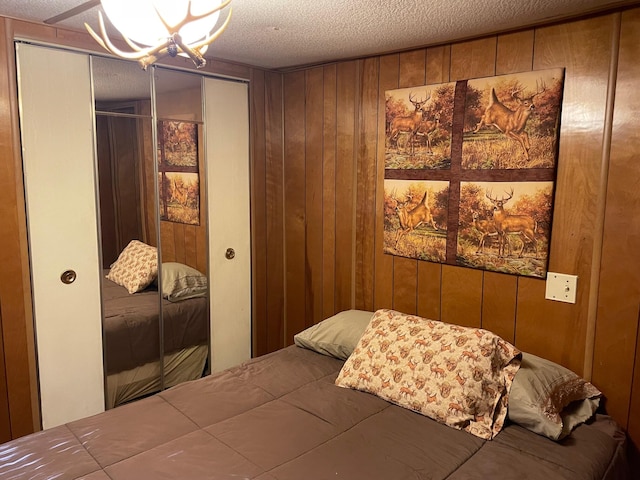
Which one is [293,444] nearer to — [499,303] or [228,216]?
[499,303]

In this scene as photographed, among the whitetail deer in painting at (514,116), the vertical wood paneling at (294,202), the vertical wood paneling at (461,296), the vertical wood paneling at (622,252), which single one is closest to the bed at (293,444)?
the vertical wood paneling at (622,252)

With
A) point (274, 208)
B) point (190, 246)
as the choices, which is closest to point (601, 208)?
point (274, 208)

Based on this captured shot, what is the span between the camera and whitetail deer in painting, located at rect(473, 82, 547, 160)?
2059 millimetres

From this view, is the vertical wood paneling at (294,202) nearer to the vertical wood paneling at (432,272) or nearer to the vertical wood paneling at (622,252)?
the vertical wood paneling at (432,272)

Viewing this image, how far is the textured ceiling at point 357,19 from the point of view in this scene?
1.81m

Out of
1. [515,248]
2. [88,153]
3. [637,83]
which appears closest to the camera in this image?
[637,83]

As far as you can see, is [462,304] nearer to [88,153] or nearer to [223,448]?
[223,448]

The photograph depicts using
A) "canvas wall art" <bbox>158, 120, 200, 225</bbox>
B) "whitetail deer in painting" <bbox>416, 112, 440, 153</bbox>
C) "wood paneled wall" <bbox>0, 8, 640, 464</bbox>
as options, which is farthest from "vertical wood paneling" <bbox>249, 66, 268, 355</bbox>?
"whitetail deer in painting" <bbox>416, 112, 440, 153</bbox>

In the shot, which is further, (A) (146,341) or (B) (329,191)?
(B) (329,191)

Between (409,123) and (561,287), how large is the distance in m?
1.08

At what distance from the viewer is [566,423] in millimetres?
1739

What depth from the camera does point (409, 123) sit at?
2.46m

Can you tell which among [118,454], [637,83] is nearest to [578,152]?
[637,83]

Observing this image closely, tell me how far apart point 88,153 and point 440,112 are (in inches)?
68.3
